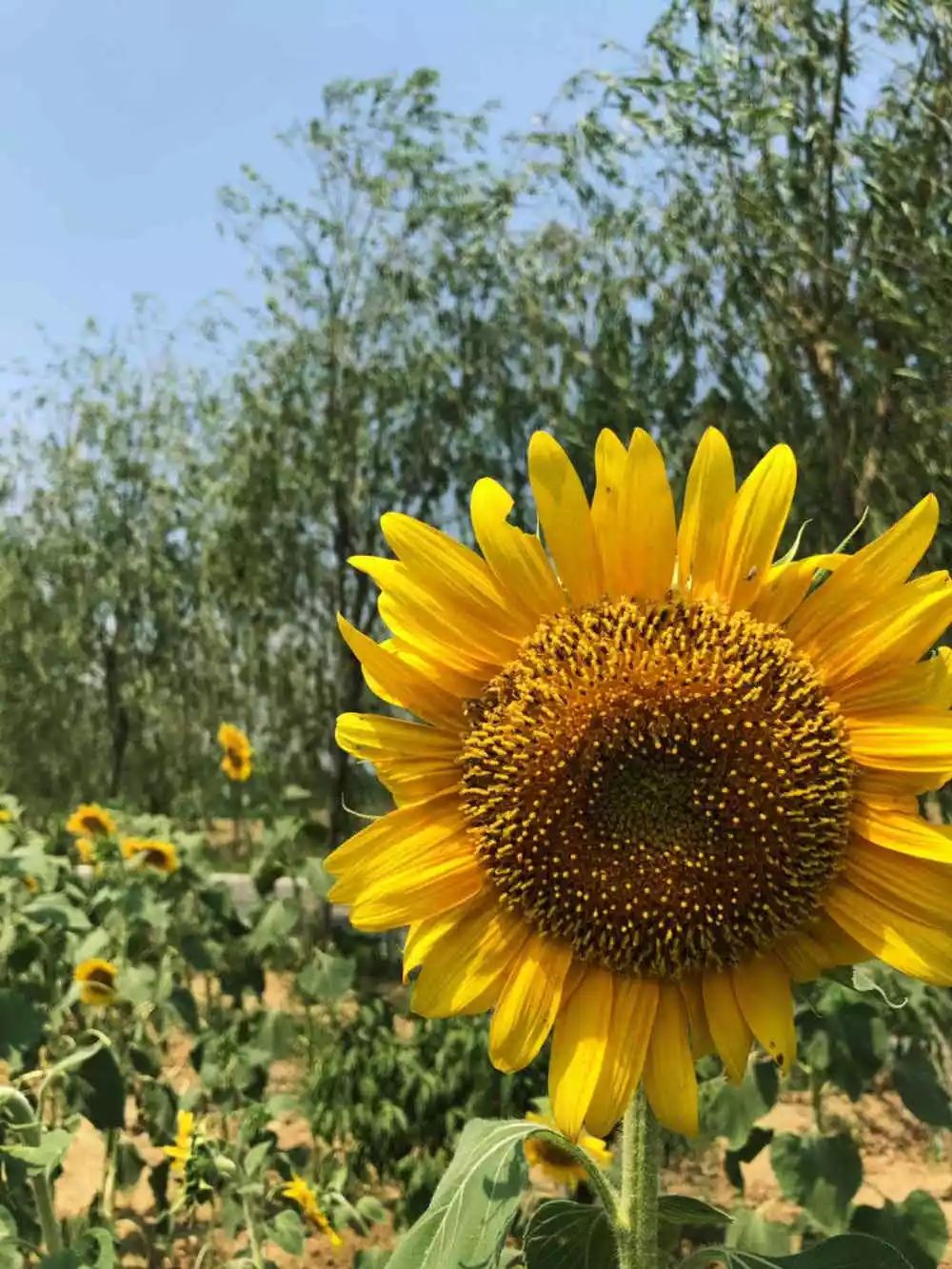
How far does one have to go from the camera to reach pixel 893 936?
79 centimetres

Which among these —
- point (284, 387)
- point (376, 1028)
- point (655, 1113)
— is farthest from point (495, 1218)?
point (284, 387)

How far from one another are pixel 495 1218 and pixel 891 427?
325 cm

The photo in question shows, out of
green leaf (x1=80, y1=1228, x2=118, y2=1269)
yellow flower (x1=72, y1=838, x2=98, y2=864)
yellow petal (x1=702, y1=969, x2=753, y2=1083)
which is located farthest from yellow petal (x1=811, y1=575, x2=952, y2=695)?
yellow flower (x1=72, y1=838, x2=98, y2=864)

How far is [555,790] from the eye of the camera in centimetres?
85

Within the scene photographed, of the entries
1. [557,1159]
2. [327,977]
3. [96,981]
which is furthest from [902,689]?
[327,977]

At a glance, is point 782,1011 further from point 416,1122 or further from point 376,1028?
point 376,1028

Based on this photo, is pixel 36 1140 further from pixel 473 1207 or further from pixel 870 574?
pixel 870 574

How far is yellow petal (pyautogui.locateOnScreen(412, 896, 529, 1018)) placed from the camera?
858 mm

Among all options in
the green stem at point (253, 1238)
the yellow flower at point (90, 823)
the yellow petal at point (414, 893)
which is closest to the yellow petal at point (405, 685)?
the yellow petal at point (414, 893)

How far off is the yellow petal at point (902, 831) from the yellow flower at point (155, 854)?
258 cm

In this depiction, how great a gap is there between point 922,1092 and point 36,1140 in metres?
1.28

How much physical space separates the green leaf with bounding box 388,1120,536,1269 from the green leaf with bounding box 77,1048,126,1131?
4.19 ft

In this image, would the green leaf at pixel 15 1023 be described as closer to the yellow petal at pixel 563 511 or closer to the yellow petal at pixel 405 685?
the yellow petal at pixel 405 685

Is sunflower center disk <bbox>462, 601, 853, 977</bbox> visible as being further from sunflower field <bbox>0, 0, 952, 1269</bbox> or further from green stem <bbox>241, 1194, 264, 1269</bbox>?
green stem <bbox>241, 1194, 264, 1269</bbox>
